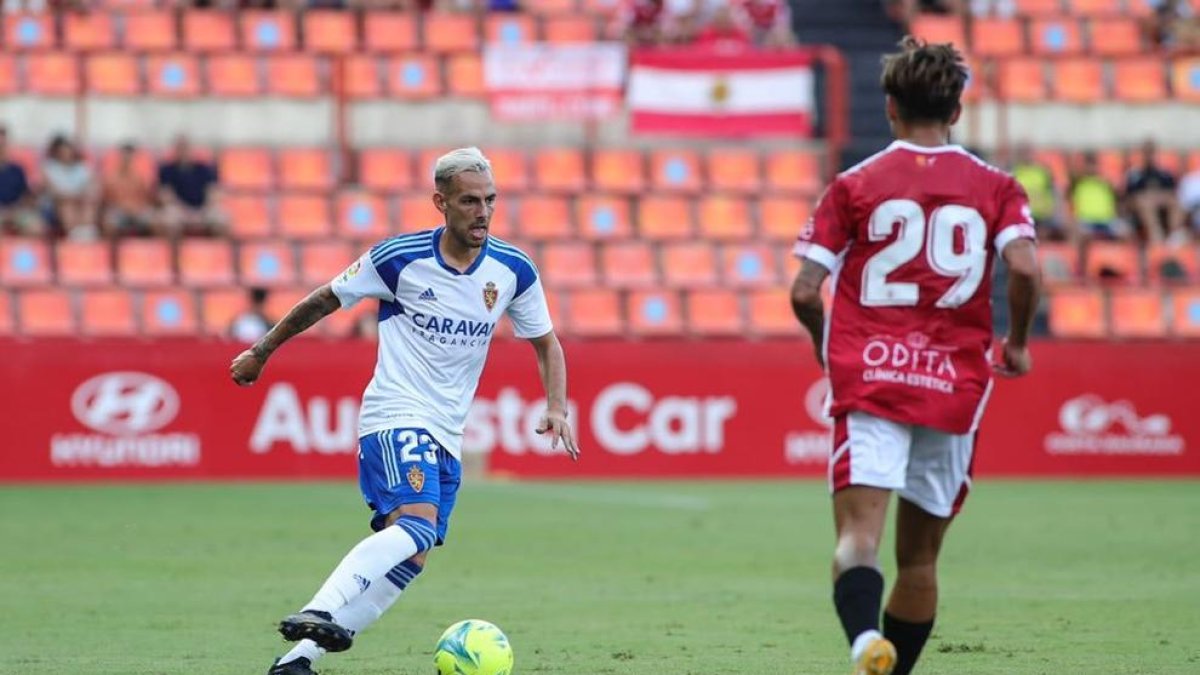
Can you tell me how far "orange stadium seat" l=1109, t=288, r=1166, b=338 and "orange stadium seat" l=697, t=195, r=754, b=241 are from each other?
14.1ft

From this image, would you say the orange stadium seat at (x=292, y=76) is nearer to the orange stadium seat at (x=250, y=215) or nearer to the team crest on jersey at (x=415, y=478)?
the orange stadium seat at (x=250, y=215)

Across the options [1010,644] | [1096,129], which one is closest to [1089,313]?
[1096,129]

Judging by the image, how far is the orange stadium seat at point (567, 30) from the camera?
26.3 m

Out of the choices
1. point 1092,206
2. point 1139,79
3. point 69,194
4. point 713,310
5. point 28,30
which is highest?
point 28,30

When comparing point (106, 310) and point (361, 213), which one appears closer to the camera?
point (106, 310)

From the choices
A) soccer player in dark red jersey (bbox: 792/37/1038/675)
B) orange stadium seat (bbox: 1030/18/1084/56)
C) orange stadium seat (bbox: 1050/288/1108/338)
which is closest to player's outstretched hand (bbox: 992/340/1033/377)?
soccer player in dark red jersey (bbox: 792/37/1038/675)

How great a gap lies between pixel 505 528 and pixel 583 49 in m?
9.15

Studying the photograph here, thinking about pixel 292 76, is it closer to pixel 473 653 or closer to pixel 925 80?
pixel 473 653

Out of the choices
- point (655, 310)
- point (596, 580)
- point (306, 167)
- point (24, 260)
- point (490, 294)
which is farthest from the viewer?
point (306, 167)

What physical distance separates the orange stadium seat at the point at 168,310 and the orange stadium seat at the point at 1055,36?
12256 mm

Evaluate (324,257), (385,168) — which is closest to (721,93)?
(385,168)

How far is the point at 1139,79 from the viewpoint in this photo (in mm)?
27578

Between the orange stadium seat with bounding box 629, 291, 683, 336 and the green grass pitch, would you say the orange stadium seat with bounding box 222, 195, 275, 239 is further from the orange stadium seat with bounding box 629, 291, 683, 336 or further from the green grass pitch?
the green grass pitch

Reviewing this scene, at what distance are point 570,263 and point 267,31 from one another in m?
5.42
